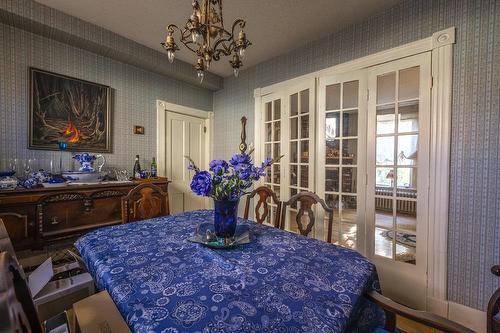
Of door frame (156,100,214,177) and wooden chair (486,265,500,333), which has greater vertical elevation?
door frame (156,100,214,177)

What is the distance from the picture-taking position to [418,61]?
1.89 meters

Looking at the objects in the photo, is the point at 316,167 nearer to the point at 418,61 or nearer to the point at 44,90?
the point at 418,61

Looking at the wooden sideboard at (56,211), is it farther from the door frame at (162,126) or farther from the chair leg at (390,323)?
the chair leg at (390,323)

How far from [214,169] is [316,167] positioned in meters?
1.68

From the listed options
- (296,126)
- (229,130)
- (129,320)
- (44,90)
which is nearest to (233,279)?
(129,320)

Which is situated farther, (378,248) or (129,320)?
(378,248)

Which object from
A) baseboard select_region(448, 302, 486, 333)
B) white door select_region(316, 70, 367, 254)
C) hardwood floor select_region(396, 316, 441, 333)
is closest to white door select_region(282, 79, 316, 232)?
white door select_region(316, 70, 367, 254)

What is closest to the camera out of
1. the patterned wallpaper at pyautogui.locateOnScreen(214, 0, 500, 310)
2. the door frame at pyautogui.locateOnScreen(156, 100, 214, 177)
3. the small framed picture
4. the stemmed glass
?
the patterned wallpaper at pyautogui.locateOnScreen(214, 0, 500, 310)

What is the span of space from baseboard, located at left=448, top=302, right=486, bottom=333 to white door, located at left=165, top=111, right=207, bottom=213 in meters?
3.23

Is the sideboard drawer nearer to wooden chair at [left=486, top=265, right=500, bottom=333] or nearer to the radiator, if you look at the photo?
the radiator

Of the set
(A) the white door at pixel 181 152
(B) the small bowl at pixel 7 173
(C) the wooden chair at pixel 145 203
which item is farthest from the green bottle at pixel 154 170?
(B) the small bowl at pixel 7 173

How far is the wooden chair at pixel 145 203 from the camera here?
1785mm

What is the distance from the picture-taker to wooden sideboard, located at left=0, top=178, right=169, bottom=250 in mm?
1796

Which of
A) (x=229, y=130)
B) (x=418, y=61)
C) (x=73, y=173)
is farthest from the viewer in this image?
(x=229, y=130)
